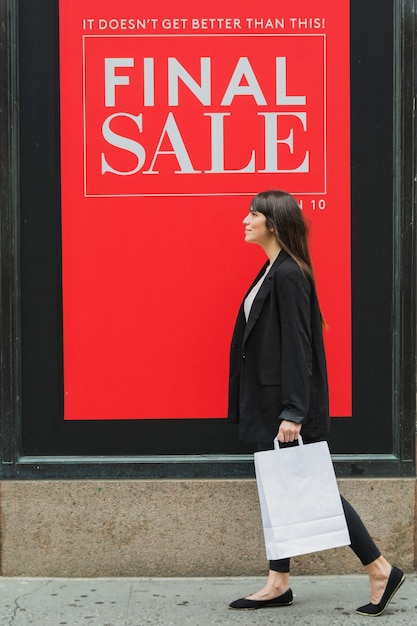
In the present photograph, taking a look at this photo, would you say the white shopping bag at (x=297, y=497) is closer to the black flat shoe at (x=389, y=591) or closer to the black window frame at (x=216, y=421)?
the black flat shoe at (x=389, y=591)

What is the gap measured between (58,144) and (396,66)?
188 centimetres

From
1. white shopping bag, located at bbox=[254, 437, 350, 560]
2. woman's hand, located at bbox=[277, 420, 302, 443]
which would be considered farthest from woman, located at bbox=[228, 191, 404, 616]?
white shopping bag, located at bbox=[254, 437, 350, 560]

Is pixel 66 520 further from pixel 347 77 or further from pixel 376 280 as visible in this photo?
pixel 347 77

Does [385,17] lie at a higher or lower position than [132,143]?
higher

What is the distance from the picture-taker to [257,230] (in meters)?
4.36

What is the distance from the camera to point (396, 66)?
4.95 m

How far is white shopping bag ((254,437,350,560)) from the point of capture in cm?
411

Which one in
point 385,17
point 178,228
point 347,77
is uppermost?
point 385,17

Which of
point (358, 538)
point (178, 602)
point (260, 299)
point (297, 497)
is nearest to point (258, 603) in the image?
point (178, 602)

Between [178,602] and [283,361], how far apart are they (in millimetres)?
1407

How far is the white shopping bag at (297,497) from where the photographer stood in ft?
13.5

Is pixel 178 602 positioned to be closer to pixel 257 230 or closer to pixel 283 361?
pixel 283 361

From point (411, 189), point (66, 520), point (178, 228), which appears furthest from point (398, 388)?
point (66, 520)

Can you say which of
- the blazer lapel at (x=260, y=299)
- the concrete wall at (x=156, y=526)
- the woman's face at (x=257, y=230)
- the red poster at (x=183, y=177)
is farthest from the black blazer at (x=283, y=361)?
the concrete wall at (x=156, y=526)
